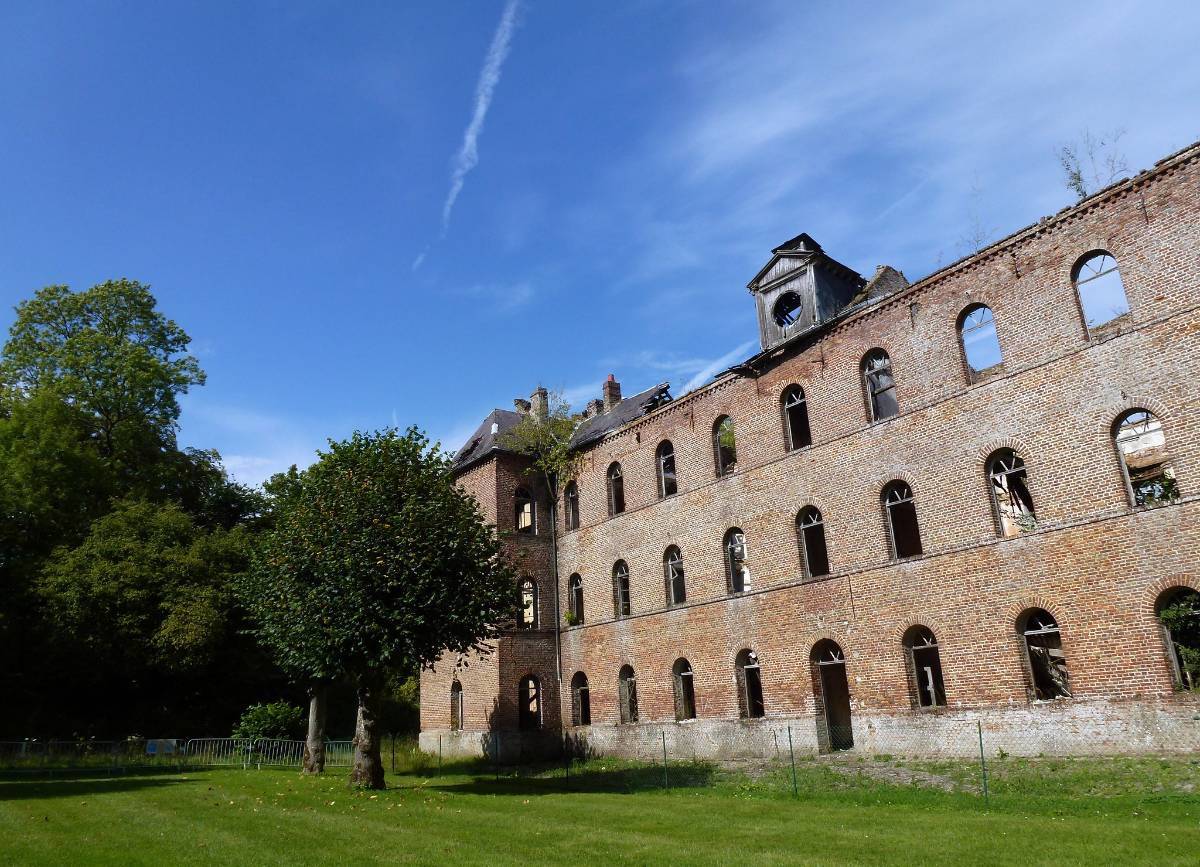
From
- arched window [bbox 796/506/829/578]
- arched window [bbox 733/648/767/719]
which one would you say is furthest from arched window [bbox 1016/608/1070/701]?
arched window [bbox 733/648/767/719]

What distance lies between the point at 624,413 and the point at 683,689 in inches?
403

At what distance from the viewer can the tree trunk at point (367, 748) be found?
65.1ft

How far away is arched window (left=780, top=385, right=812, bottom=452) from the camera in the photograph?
933 inches

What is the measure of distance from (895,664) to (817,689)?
2495 millimetres

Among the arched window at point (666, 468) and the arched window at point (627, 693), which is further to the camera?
the arched window at point (666, 468)

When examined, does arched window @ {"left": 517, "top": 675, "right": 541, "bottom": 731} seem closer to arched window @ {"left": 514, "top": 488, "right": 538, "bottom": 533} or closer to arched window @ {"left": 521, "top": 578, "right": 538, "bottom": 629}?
arched window @ {"left": 521, "top": 578, "right": 538, "bottom": 629}

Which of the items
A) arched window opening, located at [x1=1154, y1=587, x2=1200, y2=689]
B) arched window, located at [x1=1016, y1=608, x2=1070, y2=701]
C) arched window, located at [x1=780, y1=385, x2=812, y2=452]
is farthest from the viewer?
arched window, located at [x1=780, y1=385, x2=812, y2=452]

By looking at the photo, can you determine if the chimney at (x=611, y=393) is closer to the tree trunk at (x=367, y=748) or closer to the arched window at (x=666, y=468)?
the arched window at (x=666, y=468)

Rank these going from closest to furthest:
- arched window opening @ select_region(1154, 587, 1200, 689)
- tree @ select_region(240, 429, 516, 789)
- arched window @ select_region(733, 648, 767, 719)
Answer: arched window opening @ select_region(1154, 587, 1200, 689) → tree @ select_region(240, 429, 516, 789) → arched window @ select_region(733, 648, 767, 719)

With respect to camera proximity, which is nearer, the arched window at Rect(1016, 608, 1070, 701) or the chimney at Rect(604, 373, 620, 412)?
the arched window at Rect(1016, 608, 1070, 701)

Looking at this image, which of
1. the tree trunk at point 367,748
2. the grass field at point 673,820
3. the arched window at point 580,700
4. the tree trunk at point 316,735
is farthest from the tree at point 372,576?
the arched window at point 580,700

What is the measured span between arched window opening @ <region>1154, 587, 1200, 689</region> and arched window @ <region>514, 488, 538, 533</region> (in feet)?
66.6

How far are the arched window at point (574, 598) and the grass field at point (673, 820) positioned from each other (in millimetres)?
9886

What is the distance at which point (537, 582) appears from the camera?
30688 mm
